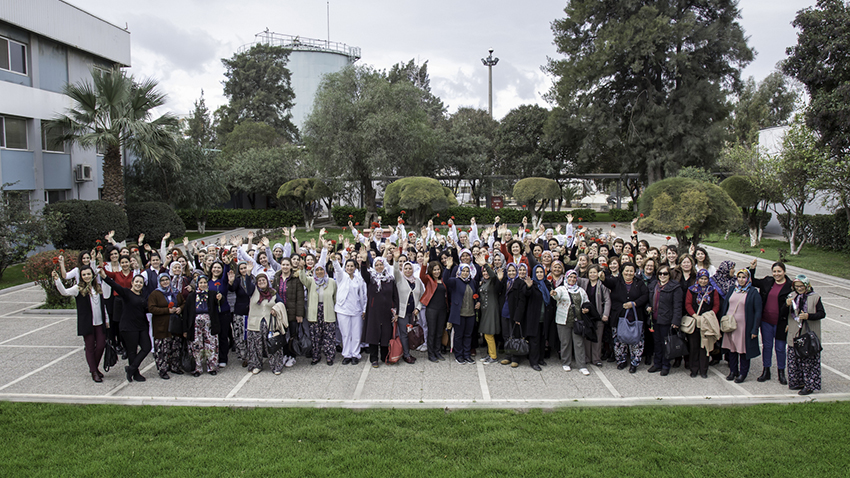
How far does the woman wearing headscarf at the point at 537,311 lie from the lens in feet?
23.1

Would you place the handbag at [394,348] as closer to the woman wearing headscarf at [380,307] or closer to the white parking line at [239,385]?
the woman wearing headscarf at [380,307]

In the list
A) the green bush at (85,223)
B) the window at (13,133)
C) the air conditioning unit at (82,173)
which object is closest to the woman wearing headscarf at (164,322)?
the green bush at (85,223)

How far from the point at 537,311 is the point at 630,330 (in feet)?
4.16

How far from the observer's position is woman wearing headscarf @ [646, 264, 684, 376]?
672 cm

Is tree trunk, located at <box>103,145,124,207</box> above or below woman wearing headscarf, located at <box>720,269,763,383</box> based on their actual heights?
above

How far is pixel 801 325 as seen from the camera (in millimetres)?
6195

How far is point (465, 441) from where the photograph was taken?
5.21 meters

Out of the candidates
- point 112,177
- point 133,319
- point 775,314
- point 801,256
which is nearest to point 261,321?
point 133,319

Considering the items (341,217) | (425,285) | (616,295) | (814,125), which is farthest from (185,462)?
(341,217)

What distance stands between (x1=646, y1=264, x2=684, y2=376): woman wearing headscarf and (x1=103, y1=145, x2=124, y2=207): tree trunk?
18.1 meters

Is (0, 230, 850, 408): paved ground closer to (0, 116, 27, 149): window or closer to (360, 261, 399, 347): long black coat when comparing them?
(360, 261, 399, 347): long black coat

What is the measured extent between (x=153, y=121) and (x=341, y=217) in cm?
1404

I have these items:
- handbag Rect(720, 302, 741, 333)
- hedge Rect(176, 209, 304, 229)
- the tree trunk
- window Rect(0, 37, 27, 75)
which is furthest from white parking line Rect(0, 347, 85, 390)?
hedge Rect(176, 209, 304, 229)

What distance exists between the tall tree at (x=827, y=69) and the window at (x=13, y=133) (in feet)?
79.3
